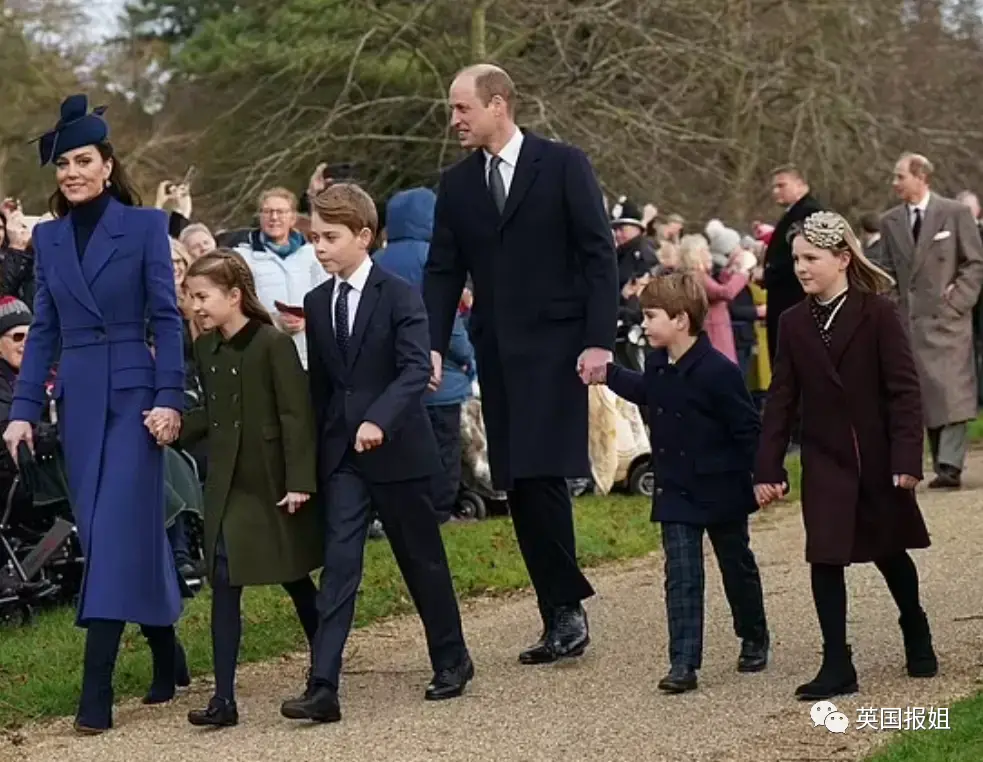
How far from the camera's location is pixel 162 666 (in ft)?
25.0

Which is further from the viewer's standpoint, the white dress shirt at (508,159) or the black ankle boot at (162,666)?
the white dress shirt at (508,159)

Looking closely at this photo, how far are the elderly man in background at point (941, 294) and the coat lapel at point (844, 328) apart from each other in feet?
19.1

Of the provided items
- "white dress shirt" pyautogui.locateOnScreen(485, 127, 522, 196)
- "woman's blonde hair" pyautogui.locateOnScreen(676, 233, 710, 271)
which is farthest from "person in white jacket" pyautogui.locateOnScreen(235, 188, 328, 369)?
"woman's blonde hair" pyautogui.locateOnScreen(676, 233, 710, 271)

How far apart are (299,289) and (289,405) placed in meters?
3.88

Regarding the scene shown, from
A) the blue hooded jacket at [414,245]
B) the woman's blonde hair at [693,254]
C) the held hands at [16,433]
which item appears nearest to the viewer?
the held hands at [16,433]

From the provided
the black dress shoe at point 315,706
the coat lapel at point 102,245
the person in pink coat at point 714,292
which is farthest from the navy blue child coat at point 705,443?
the person in pink coat at point 714,292

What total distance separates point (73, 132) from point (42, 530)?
288 cm

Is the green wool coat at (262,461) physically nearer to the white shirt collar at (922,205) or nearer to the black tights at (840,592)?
the black tights at (840,592)

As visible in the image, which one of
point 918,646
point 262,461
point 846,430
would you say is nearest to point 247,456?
point 262,461

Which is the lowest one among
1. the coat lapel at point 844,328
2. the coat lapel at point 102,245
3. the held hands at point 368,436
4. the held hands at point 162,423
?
the held hands at point 368,436

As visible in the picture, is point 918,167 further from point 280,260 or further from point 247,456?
point 247,456

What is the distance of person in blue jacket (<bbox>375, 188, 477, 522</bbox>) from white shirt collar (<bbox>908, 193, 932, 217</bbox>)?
3.04m

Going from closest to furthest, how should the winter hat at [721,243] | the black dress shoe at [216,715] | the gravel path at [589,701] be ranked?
the gravel path at [589,701]
the black dress shoe at [216,715]
the winter hat at [721,243]

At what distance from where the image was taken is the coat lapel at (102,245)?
7301 mm
